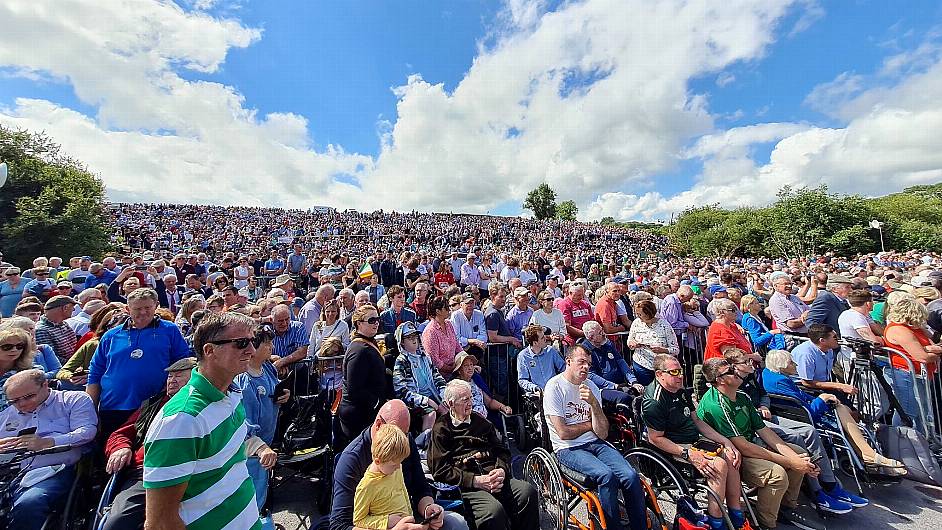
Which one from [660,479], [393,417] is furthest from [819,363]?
[393,417]

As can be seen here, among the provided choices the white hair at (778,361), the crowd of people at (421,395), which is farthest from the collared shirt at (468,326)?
the white hair at (778,361)

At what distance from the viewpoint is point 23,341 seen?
3170 mm

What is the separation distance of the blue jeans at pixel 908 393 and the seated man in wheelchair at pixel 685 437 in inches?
89.3

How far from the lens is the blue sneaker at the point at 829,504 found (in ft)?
11.1

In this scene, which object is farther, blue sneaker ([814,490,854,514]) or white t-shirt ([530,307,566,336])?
white t-shirt ([530,307,566,336])

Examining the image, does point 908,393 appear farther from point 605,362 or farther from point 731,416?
point 605,362

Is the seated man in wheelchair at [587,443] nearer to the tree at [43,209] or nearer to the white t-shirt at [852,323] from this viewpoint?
the white t-shirt at [852,323]

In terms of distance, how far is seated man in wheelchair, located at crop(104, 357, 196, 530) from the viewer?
7.84 feet

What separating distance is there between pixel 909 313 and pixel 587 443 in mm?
3717

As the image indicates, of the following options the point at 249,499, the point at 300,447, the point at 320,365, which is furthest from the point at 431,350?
the point at 249,499

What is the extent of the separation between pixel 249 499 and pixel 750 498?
4.09 meters

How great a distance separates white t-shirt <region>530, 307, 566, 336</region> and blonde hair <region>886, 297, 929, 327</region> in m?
3.54

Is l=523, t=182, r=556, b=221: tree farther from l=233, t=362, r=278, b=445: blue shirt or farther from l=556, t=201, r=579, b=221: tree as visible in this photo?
l=233, t=362, r=278, b=445: blue shirt

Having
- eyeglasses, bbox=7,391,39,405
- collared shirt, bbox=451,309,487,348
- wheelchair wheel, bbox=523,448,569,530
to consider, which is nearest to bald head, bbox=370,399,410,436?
wheelchair wheel, bbox=523,448,569,530
